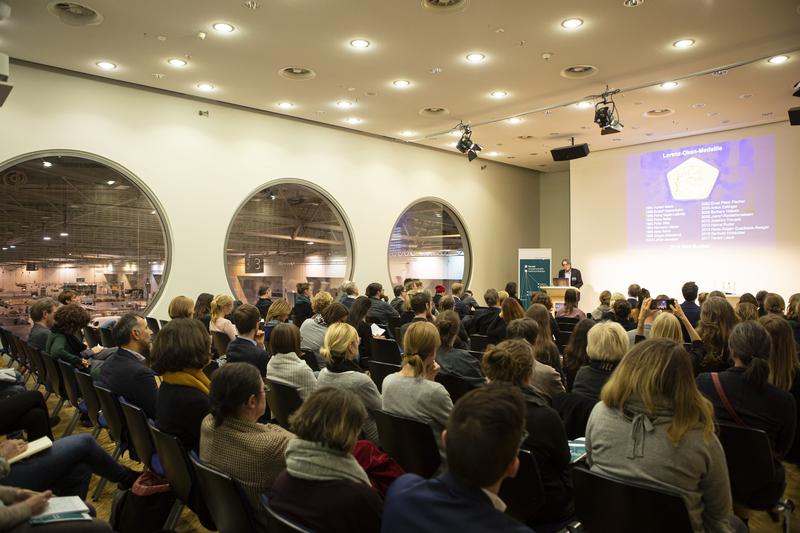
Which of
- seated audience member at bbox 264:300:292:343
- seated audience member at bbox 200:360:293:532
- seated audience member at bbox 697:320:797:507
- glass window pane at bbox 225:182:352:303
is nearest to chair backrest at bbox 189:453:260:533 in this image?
seated audience member at bbox 200:360:293:532

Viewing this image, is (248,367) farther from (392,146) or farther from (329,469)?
(392,146)

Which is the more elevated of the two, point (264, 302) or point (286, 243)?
point (286, 243)

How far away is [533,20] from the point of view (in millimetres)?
6418

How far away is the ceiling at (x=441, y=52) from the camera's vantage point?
20.4 feet

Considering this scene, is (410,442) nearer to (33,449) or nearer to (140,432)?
(140,432)

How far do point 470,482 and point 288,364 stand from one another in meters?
2.49

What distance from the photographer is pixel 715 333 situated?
4.18 meters

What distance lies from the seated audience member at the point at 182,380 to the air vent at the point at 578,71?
687 centimetres

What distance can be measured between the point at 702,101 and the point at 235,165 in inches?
321

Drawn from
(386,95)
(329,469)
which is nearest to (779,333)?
(329,469)

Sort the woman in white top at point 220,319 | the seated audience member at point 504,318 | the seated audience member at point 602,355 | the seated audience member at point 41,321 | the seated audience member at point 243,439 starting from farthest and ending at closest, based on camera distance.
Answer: the woman in white top at point 220,319 < the seated audience member at point 504,318 < the seated audience member at point 41,321 < the seated audience member at point 602,355 < the seated audience member at point 243,439

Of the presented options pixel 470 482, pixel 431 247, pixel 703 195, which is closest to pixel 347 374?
pixel 470 482

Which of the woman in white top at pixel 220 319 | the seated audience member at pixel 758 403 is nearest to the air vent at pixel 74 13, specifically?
the woman in white top at pixel 220 319

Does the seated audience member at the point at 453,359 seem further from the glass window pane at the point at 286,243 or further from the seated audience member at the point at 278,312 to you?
the glass window pane at the point at 286,243
